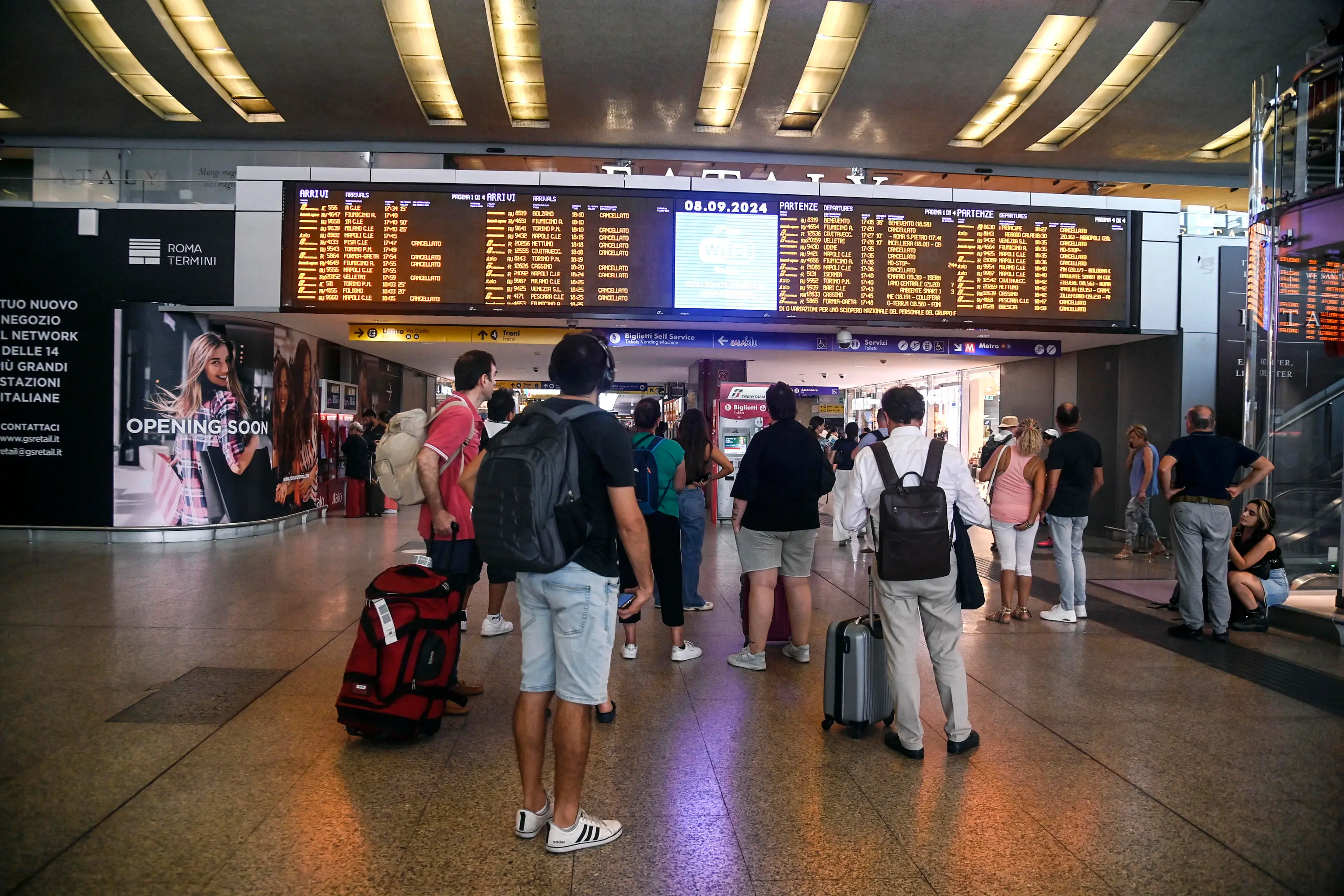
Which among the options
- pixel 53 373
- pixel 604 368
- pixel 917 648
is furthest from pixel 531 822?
pixel 53 373

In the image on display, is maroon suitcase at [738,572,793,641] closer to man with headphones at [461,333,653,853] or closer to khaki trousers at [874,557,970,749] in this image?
khaki trousers at [874,557,970,749]

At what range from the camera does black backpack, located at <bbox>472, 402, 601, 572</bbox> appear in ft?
9.16

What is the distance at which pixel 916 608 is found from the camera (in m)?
3.99

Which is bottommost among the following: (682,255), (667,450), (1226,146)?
(667,450)

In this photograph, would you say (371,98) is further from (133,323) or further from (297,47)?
(133,323)

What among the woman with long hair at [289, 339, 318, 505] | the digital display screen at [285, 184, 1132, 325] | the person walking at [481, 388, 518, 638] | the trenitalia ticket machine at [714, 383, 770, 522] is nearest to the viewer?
the person walking at [481, 388, 518, 638]

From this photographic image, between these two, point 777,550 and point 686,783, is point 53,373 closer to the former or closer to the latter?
point 777,550

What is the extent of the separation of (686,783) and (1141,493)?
32.0 feet

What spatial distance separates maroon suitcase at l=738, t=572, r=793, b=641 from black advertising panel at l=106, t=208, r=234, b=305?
7997mm

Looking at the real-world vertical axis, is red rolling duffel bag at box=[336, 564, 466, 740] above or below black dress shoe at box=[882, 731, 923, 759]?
above

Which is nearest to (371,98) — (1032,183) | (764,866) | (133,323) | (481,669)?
(133,323)

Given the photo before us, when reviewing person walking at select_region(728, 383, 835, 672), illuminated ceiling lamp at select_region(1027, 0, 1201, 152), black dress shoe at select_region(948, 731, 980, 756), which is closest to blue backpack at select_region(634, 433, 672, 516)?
person walking at select_region(728, 383, 835, 672)

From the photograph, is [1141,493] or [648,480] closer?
[648,480]

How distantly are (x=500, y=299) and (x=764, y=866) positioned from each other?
7.91m
